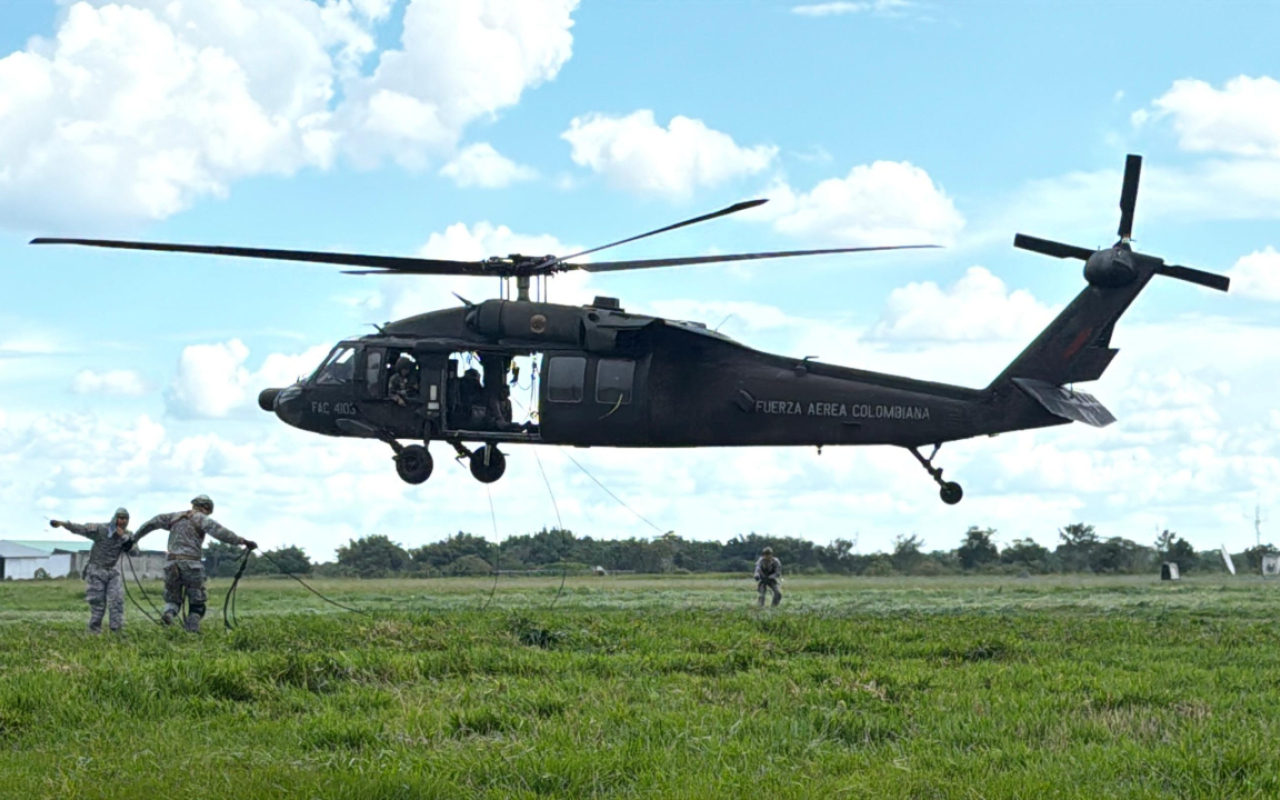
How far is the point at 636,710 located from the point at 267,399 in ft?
58.5

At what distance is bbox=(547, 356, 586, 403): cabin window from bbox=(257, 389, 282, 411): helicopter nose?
20.5ft

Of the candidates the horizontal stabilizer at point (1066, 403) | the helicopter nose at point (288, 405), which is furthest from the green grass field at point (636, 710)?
the helicopter nose at point (288, 405)

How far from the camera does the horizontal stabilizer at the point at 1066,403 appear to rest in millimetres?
24438

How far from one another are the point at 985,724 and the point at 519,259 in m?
15.6

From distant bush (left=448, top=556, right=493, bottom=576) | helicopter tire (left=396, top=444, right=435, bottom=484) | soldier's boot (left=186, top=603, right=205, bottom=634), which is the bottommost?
soldier's boot (left=186, top=603, right=205, bottom=634)

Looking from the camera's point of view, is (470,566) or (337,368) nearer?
(337,368)

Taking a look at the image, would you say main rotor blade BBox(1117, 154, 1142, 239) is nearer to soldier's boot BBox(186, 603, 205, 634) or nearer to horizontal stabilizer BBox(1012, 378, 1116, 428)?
horizontal stabilizer BBox(1012, 378, 1116, 428)

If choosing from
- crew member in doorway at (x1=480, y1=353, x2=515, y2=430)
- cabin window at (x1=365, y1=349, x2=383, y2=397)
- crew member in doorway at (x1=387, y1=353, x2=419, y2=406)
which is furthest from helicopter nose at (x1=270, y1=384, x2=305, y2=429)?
crew member in doorway at (x1=480, y1=353, x2=515, y2=430)

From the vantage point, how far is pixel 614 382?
987 inches

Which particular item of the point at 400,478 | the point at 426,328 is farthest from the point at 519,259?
the point at 400,478

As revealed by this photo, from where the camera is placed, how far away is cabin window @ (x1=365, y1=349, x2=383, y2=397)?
26.1 meters

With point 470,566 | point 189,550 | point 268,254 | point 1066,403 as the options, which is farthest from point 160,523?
point 470,566

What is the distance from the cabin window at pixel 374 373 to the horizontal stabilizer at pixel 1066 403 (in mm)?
11579

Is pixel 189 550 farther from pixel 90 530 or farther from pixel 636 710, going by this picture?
pixel 636 710
